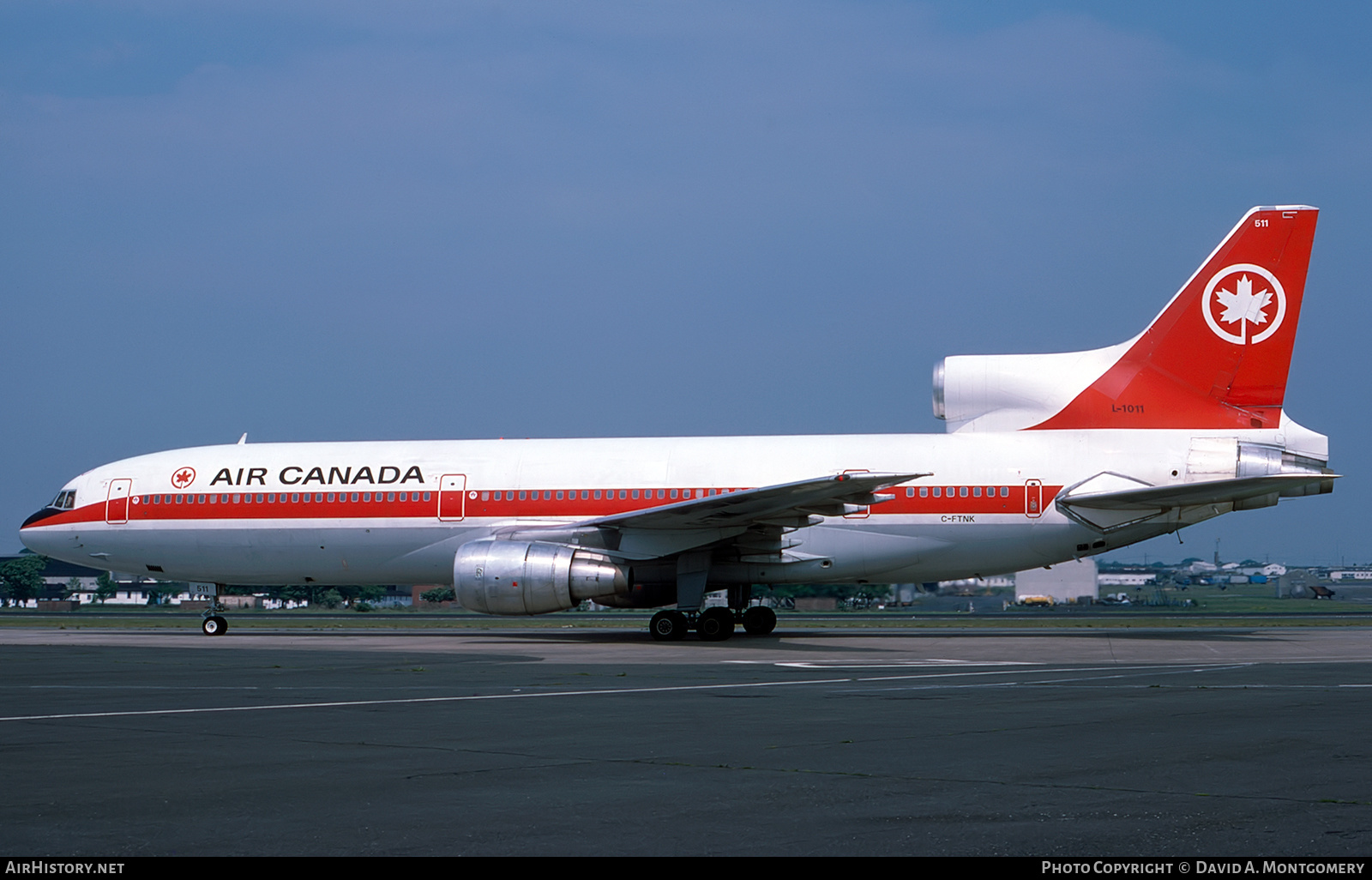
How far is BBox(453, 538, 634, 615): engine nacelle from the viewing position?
79.3 ft

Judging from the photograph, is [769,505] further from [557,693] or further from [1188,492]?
[557,693]

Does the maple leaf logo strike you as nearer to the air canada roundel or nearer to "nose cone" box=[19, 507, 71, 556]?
the air canada roundel

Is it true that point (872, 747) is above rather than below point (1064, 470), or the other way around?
below

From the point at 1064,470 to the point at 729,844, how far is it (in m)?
21.3

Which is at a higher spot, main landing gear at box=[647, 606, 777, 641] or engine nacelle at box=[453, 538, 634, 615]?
engine nacelle at box=[453, 538, 634, 615]

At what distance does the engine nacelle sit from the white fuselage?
220 cm

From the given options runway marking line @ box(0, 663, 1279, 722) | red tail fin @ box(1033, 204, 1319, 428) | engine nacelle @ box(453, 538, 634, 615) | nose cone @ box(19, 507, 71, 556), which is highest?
red tail fin @ box(1033, 204, 1319, 428)

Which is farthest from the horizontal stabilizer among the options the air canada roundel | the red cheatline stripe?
the air canada roundel

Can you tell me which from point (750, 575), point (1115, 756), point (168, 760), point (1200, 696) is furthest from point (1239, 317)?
point (168, 760)

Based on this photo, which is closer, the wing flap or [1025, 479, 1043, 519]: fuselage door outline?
the wing flap

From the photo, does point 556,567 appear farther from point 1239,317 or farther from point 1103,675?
point 1239,317

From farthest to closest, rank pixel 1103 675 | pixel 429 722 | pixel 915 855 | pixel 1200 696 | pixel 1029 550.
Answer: pixel 1029 550 < pixel 1103 675 < pixel 1200 696 < pixel 429 722 < pixel 915 855

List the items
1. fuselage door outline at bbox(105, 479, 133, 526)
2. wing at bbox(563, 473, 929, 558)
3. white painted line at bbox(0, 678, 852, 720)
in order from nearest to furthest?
white painted line at bbox(0, 678, 852, 720) → wing at bbox(563, 473, 929, 558) → fuselage door outline at bbox(105, 479, 133, 526)

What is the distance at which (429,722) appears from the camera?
1065cm
